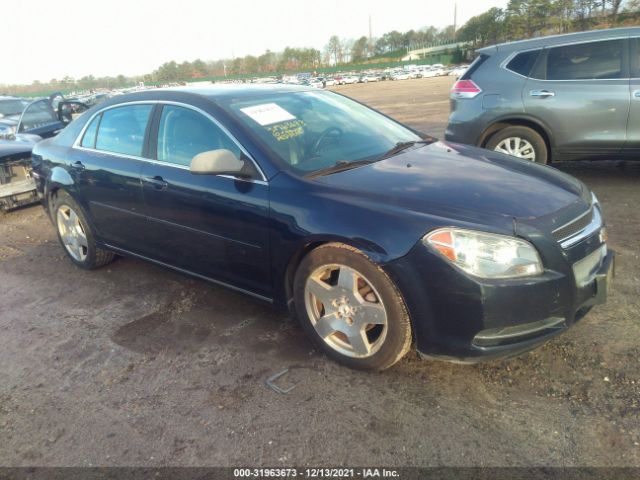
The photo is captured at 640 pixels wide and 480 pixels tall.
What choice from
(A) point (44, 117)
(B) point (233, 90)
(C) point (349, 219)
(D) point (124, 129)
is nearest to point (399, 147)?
(C) point (349, 219)

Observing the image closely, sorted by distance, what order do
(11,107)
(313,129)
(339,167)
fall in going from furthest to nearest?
(11,107) → (313,129) → (339,167)

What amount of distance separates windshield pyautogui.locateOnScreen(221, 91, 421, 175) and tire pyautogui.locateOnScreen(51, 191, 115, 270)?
2.04 metres

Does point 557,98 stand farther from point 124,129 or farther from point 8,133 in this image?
point 8,133

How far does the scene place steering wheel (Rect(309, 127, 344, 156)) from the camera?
10.6ft

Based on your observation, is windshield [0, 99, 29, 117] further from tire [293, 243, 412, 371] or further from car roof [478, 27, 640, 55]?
tire [293, 243, 412, 371]

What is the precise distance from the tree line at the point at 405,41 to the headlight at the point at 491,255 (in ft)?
168

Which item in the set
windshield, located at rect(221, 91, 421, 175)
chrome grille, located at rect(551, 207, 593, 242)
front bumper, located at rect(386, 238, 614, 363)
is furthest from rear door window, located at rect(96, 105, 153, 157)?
chrome grille, located at rect(551, 207, 593, 242)

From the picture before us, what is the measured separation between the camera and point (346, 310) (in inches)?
109

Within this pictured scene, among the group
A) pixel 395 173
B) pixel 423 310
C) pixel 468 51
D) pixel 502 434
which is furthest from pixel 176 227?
pixel 468 51

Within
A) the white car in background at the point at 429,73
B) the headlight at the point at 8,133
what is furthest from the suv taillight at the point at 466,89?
the white car in background at the point at 429,73

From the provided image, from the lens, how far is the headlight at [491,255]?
2.34 m

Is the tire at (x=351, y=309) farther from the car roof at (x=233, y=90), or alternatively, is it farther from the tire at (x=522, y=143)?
the tire at (x=522, y=143)

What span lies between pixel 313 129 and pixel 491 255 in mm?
1590

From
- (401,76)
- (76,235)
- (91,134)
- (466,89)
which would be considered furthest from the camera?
(401,76)
